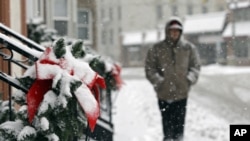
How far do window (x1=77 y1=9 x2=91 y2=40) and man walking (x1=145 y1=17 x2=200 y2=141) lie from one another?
1296cm

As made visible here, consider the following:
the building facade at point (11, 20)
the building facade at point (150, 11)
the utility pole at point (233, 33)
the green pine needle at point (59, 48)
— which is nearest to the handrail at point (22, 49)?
the green pine needle at point (59, 48)

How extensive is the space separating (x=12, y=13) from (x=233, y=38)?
4167 centimetres


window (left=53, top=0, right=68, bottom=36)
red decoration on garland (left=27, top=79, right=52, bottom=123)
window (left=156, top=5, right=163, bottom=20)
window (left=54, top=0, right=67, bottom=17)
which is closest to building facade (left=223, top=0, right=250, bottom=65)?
window (left=156, top=5, right=163, bottom=20)

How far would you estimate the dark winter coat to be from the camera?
6.32m

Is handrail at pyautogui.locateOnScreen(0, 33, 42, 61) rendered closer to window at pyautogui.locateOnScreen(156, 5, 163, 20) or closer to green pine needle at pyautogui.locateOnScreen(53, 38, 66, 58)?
green pine needle at pyautogui.locateOnScreen(53, 38, 66, 58)

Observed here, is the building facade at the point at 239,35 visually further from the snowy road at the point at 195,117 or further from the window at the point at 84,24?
the snowy road at the point at 195,117

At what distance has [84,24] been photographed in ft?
63.2

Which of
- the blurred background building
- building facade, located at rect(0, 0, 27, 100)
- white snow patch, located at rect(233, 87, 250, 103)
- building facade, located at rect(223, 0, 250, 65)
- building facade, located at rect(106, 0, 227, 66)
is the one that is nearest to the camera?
building facade, located at rect(0, 0, 27, 100)

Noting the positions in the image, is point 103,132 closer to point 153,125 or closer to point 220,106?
point 153,125

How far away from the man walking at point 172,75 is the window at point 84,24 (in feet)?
42.5

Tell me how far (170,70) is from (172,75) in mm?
76

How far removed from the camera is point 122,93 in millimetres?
18656

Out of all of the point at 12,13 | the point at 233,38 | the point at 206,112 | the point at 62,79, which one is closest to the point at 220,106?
the point at 206,112

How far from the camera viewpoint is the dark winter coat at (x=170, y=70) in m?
6.32
